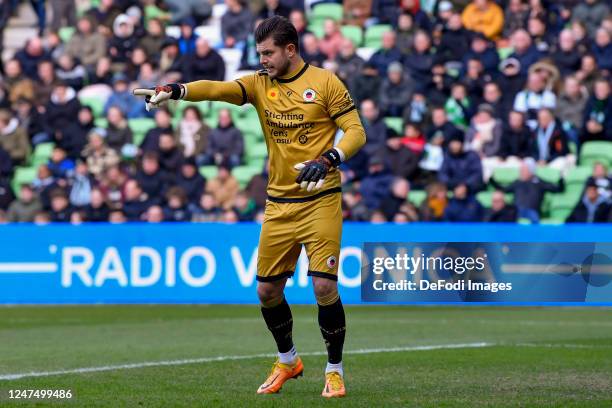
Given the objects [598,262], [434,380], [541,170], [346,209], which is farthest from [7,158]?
[434,380]

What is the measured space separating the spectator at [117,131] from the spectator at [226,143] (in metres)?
1.62

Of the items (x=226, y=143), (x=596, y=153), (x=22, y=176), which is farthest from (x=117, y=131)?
(x=596, y=153)

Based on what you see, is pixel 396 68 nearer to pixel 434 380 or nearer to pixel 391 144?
pixel 391 144

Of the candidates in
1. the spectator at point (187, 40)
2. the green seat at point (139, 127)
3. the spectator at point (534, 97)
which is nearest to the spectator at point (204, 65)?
the spectator at point (187, 40)

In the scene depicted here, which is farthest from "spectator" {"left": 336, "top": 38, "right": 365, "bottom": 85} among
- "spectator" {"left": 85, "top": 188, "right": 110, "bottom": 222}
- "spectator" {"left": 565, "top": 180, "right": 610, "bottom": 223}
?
"spectator" {"left": 565, "top": 180, "right": 610, "bottom": 223}

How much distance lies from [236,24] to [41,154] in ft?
13.6

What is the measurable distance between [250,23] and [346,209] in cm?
521

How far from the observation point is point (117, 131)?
73.0 feet

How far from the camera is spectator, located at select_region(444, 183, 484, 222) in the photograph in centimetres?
1895

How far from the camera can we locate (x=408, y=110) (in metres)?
21.1

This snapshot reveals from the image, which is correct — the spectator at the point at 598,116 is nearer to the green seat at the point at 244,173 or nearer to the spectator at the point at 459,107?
the spectator at the point at 459,107

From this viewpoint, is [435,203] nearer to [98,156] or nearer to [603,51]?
[603,51]

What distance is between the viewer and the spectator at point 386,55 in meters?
21.8

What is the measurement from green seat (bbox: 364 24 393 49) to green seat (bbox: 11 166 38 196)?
6.15m
